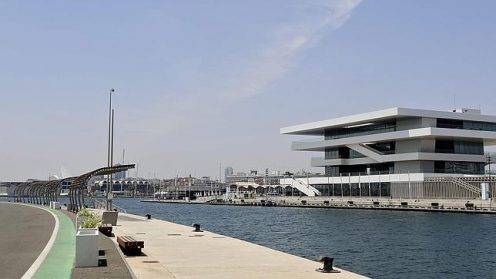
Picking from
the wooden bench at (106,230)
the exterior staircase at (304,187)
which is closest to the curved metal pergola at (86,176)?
the wooden bench at (106,230)

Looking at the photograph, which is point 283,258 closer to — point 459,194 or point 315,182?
point 459,194

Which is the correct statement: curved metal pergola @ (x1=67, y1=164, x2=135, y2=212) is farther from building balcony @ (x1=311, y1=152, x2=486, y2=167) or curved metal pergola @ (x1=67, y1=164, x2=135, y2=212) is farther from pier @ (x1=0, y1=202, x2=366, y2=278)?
building balcony @ (x1=311, y1=152, x2=486, y2=167)

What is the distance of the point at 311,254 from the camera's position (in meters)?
38.4

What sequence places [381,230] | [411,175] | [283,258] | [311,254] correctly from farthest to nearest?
[411,175]
[381,230]
[311,254]
[283,258]

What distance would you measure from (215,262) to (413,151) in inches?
4173

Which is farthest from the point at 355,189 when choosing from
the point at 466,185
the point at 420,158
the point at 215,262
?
the point at 215,262

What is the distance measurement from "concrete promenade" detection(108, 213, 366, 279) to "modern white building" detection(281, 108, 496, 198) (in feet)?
292

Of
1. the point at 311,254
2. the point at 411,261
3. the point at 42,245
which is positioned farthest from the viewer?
the point at 311,254

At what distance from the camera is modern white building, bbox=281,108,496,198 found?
11719 centimetres

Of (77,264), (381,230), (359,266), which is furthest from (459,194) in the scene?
(77,264)

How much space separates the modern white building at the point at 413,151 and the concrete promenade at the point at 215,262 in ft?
292

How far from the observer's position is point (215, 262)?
23.5 meters

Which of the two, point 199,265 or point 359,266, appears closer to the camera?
point 199,265

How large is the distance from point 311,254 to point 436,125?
92.9m
